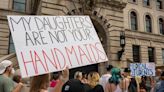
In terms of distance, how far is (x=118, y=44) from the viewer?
18.1 meters

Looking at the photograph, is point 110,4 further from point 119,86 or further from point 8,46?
point 119,86

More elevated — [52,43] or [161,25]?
[161,25]

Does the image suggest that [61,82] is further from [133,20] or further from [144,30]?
[144,30]

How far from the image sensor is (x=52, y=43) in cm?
499

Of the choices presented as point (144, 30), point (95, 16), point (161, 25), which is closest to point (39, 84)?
point (95, 16)

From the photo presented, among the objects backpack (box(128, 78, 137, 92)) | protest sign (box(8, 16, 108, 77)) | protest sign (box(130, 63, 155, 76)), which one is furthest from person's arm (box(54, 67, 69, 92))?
protest sign (box(130, 63, 155, 76))

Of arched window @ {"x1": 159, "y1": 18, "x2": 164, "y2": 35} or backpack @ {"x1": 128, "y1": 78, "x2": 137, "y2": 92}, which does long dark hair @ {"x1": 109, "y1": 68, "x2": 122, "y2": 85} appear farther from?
arched window @ {"x1": 159, "y1": 18, "x2": 164, "y2": 35}

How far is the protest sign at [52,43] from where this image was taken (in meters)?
4.42

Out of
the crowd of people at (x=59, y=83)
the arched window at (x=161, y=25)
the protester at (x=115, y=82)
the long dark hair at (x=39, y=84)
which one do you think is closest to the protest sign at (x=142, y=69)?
the crowd of people at (x=59, y=83)

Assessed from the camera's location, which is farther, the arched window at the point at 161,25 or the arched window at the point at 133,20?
the arched window at the point at 161,25

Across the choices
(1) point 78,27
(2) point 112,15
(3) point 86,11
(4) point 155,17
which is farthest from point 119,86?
(4) point 155,17

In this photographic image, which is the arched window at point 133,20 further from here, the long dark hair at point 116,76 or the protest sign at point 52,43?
the protest sign at point 52,43

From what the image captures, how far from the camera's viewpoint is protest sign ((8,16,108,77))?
14.5 feet

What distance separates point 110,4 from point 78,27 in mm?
13209
